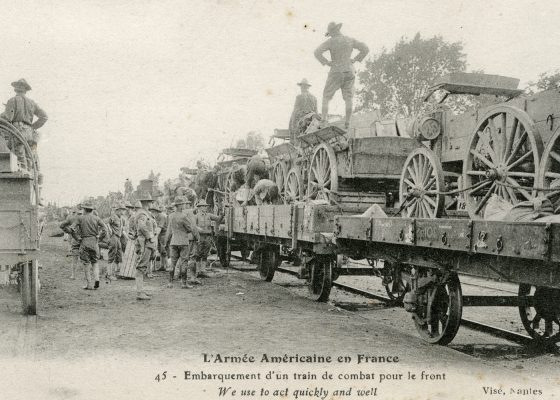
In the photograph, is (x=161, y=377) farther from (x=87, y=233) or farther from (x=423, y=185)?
(x=87, y=233)

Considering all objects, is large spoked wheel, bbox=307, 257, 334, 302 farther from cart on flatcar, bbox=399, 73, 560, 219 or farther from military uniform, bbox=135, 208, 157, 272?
military uniform, bbox=135, 208, 157, 272

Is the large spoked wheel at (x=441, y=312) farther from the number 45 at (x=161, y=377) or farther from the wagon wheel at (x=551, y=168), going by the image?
the number 45 at (x=161, y=377)

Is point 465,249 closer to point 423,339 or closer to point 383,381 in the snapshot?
point 383,381

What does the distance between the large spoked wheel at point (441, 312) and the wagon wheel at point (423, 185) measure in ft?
3.48

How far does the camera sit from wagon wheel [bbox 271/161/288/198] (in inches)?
530

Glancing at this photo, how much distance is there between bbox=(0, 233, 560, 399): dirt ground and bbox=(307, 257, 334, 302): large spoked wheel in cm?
27

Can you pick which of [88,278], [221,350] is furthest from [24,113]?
[221,350]

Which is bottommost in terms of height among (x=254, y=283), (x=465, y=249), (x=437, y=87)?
(x=254, y=283)

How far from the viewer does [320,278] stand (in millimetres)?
10422

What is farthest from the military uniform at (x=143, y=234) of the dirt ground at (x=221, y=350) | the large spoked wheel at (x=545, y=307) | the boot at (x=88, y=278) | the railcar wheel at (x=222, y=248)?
the large spoked wheel at (x=545, y=307)

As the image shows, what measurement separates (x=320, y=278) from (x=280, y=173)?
4.04 metres

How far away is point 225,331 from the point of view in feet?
24.4

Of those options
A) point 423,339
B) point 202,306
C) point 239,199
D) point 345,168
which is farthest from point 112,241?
point 423,339

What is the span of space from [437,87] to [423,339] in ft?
10.5
